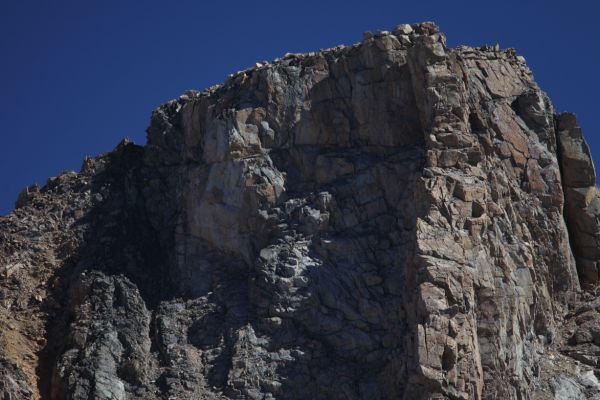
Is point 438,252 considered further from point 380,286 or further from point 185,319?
point 185,319

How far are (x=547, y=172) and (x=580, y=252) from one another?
4.04m

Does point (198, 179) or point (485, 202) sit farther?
point (198, 179)

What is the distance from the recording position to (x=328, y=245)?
81.8m

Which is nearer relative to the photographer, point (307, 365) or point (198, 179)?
point (307, 365)

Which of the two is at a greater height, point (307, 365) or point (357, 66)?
point (357, 66)

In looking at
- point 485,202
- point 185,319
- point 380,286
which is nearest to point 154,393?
point 185,319

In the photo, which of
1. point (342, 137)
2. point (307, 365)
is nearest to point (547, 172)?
point (342, 137)

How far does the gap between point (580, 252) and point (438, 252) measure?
40.4ft

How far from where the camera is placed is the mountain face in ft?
258

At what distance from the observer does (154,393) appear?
79.1 meters

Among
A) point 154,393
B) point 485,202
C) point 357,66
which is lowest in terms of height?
point 154,393

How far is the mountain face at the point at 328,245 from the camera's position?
78.5 meters

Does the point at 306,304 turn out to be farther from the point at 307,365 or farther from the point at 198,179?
the point at 198,179

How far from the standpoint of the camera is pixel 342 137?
84625mm
